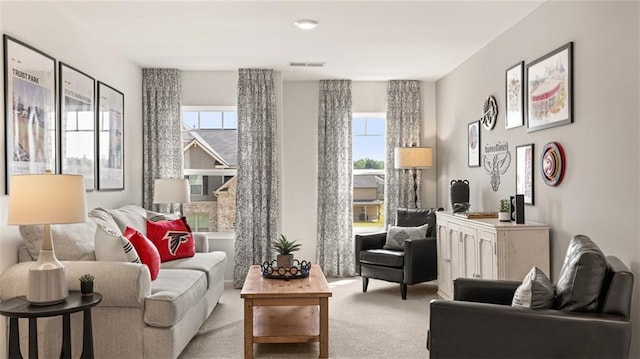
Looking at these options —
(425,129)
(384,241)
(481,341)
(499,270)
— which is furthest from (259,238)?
(481,341)

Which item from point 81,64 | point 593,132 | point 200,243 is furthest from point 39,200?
point 593,132

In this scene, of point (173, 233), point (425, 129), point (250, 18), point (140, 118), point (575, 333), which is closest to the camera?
point (575, 333)

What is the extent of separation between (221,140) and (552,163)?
13.4 feet

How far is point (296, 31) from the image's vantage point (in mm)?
4664

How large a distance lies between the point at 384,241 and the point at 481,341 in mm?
3565

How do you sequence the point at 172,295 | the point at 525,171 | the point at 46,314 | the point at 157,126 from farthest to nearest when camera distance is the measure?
the point at 157,126 → the point at 525,171 → the point at 172,295 → the point at 46,314

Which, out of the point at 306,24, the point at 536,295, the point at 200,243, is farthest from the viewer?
the point at 200,243

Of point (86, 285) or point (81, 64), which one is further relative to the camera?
point (81, 64)

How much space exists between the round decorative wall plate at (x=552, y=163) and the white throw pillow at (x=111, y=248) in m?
2.98

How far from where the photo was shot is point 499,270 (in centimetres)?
384

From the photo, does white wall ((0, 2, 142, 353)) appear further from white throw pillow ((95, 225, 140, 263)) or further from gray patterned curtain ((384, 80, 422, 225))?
gray patterned curtain ((384, 80, 422, 225))

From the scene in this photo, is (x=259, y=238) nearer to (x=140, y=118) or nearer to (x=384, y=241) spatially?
(x=384, y=241)

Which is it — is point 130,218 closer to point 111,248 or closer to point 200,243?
point 200,243

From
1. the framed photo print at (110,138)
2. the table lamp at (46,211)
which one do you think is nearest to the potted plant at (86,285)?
the table lamp at (46,211)
